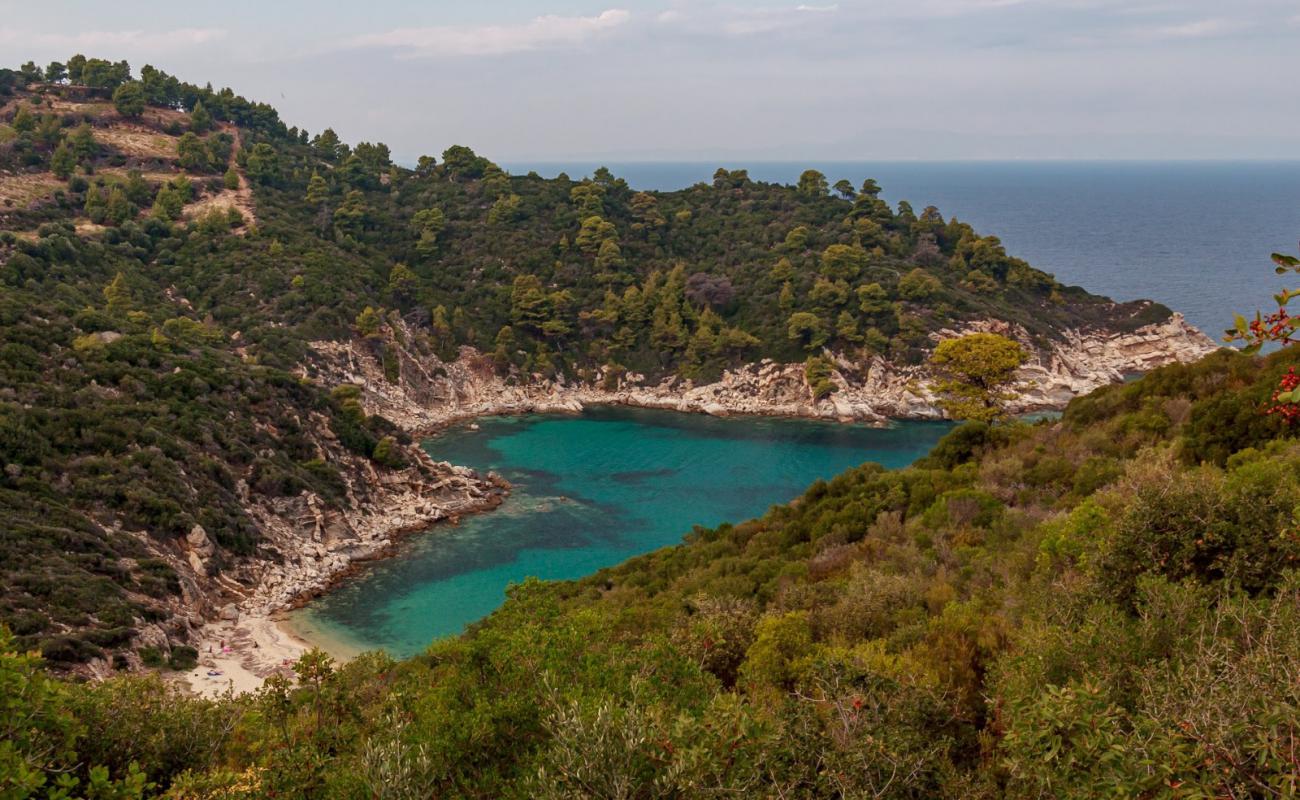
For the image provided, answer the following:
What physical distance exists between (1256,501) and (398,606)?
27.1 m

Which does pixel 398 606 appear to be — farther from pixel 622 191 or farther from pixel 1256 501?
pixel 622 191

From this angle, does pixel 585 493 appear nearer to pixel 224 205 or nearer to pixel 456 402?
pixel 456 402

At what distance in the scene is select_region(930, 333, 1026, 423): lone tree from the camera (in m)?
32.4

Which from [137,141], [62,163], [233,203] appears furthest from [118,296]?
[137,141]

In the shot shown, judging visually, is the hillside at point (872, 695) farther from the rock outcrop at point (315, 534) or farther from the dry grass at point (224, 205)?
the dry grass at point (224, 205)

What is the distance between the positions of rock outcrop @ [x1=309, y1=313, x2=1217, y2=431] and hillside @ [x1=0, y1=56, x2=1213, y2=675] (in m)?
0.23

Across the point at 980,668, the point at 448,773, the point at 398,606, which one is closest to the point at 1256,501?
the point at 980,668

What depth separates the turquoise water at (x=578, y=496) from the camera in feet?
94.6

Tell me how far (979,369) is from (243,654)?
30.0 metres

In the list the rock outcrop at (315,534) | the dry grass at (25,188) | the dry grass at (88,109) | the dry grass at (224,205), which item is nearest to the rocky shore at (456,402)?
the rock outcrop at (315,534)

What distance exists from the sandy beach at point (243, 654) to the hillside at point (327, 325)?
2.89ft

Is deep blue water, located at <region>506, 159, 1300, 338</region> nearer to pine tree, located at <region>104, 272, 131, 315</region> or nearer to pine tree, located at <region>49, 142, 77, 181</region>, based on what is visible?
pine tree, located at <region>104, 272, 131, 315</region>

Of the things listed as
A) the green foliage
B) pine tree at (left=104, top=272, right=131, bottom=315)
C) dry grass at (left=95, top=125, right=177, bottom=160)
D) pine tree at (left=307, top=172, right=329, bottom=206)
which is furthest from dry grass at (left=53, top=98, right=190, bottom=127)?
pine tree at (left=104, top=272, right=131, bottom=315)

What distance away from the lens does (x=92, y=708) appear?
825cm
